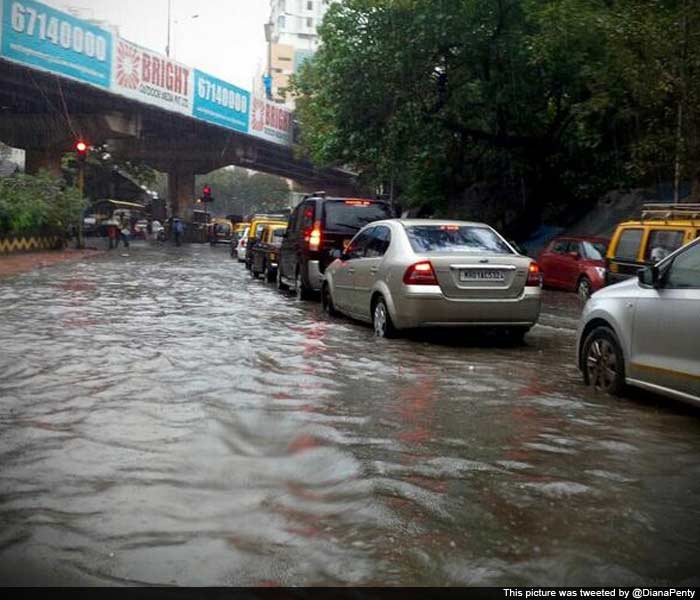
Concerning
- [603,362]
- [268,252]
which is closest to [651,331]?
[603,362]

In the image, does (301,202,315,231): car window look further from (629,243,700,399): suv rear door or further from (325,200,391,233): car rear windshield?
(629,243,700,399): suv rear door

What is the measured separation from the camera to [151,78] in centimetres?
3328

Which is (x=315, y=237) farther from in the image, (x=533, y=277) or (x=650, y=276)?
(x=650, y=276)

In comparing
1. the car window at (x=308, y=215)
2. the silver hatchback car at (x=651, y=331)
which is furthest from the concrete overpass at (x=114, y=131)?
the silver hatchback car at (x=651, y=331)

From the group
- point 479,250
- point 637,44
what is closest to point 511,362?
point 479,250

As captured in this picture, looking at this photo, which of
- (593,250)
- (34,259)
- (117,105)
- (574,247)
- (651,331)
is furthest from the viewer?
(117,105)

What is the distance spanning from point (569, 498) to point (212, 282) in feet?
53.8

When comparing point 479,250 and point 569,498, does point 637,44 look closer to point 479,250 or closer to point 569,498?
point 479,250

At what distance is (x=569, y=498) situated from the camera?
4207 millimetres

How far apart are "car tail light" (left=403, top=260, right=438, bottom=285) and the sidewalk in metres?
13.0

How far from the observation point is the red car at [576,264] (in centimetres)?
1838

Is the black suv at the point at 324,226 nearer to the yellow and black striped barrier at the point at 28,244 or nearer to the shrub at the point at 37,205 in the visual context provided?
the shrub at the point at 37,205

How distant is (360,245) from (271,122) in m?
36.4

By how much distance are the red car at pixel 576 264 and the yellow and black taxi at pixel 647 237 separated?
17.6 ft
